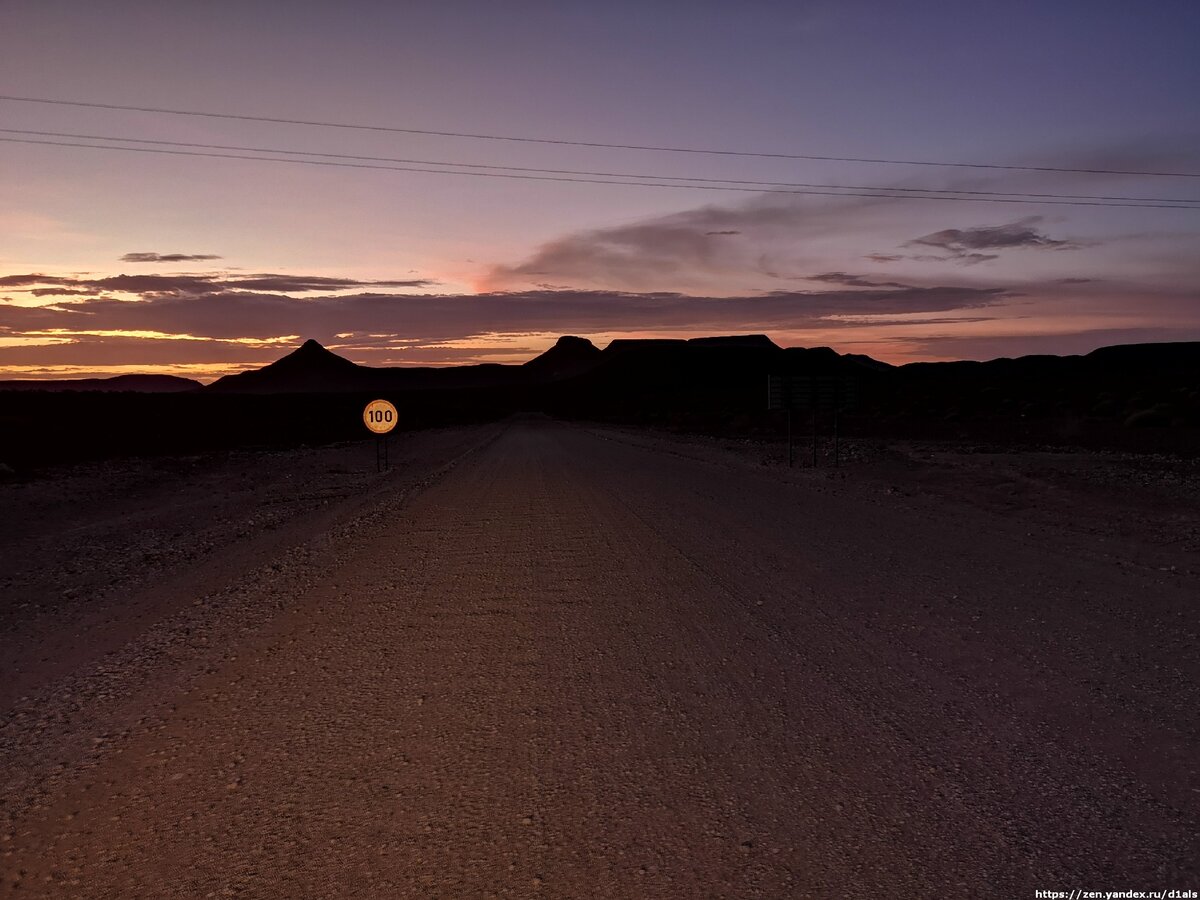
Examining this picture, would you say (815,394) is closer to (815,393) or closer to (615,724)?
(815,393)

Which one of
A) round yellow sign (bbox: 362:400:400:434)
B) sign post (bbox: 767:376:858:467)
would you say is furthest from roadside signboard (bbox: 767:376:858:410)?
round yellow sign (bbox: 362:400:400:434)

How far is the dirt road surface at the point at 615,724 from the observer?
338cm

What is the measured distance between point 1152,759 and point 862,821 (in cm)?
181

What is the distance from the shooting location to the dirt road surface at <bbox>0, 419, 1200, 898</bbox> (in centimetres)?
338

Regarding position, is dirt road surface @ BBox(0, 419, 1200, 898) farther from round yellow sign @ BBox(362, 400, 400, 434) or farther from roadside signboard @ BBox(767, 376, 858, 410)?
roadside signboard @ BBox(767, 376, 858, 410)

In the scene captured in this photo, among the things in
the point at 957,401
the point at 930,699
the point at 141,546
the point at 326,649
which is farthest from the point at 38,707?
the point at 957,401

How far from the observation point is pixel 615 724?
4.82 metres

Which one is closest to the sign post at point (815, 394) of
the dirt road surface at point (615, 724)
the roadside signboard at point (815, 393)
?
the roadside signboard at point (815, 393)

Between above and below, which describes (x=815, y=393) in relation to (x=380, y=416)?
above

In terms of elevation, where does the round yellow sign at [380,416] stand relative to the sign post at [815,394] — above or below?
below

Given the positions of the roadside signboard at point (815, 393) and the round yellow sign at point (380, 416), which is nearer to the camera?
the round yellow sign at point (380, 416)

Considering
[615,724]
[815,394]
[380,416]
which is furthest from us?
[815,394]

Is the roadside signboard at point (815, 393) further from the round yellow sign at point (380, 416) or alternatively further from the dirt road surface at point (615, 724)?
the dirt road surface at point (615, 724)

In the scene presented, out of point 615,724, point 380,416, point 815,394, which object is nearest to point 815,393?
point 815,394
